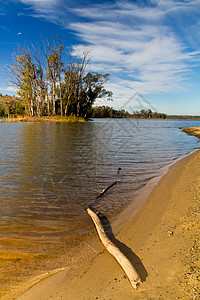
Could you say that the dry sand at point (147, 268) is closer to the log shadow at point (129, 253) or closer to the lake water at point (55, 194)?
the log shadow at point (129, 253)

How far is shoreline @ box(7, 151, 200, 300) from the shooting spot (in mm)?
1992

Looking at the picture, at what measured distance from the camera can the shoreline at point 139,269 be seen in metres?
1.99

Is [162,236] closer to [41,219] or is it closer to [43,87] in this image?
[41,219]

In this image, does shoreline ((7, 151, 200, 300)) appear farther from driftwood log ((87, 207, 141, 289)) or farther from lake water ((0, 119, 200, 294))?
lake water ((0, 119, 200, 294))

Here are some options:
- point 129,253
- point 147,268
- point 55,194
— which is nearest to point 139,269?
point 147,268

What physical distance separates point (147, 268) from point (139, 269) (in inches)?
4.1

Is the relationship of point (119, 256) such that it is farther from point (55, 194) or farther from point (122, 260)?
point (55, 194)

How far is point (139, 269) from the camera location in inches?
90.2

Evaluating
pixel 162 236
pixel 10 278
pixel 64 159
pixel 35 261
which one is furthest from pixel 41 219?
pixel 64 159

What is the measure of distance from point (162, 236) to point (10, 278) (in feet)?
7.64

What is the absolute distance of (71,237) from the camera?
126 inches

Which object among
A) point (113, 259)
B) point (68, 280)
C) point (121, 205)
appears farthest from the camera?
point (121, 205)

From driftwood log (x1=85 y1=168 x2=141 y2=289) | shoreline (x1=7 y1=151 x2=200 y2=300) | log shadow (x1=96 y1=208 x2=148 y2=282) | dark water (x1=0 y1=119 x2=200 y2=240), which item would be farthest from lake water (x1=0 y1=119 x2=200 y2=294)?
shoreline (x1=7 y1=151 x2=200 y2=300)

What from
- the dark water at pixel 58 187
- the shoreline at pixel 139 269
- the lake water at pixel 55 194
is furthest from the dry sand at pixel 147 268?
the dark water at pixel 58 187
